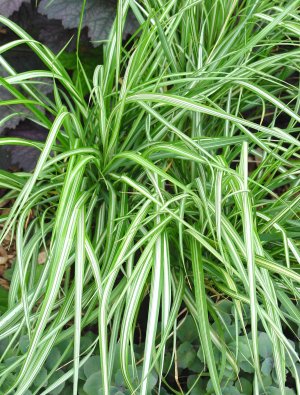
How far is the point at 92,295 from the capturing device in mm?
1206

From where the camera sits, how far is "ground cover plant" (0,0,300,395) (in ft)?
3.30

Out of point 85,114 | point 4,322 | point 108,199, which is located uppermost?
point 85,114

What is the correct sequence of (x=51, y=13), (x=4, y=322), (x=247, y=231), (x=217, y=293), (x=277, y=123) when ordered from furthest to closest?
(x=277, y=123)
(x=51, y=13)
(x=217, y=293)
(x=4, y=322)
(x=247, y=231)

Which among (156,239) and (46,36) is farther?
(46,36)

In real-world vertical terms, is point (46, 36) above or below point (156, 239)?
above

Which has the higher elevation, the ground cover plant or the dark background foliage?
the dark background foliage

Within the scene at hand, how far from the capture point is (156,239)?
3.49 feet

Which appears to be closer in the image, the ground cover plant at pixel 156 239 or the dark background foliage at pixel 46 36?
the ground cover plant at pixel 156 239

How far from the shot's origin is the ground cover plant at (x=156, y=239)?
1.01 meters

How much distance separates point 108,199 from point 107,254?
6.8 inches

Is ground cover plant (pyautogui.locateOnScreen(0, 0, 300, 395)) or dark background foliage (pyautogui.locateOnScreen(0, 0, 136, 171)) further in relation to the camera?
dark background foliage (pyautogui.locateOnScreen(0, 0, 136, 171))

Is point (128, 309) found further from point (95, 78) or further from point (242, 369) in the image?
point (95, 78)

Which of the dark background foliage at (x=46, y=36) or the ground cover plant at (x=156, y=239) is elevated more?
the dark background foliage at (x=46, y=36)

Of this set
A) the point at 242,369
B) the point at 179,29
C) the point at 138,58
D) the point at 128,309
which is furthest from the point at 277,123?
the point at 128,309
